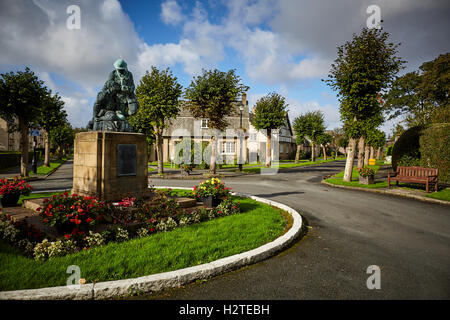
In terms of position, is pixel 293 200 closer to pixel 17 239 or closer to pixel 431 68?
pixel 17 239

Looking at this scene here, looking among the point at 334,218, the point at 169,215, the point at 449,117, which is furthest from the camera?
the point at 449,117

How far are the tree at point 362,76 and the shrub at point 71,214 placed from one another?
15.0 m

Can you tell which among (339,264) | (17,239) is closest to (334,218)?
(339,264)

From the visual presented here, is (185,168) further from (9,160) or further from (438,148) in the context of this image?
(9,160)

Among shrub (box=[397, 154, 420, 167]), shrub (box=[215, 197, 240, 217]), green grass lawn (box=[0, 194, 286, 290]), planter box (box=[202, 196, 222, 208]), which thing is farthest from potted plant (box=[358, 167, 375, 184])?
planter box (box=[202, 196, 222, 208])

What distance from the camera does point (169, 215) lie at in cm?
617

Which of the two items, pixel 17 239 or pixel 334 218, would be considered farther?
pixel 334 218

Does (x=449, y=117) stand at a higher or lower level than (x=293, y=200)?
higher

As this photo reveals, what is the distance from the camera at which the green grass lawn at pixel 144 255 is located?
344 cm

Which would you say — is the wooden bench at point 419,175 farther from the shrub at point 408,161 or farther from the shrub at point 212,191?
the shrub at point 212,191

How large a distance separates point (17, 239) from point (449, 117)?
30112 millimetres

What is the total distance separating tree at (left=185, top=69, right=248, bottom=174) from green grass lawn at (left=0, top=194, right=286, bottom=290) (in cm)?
1440
